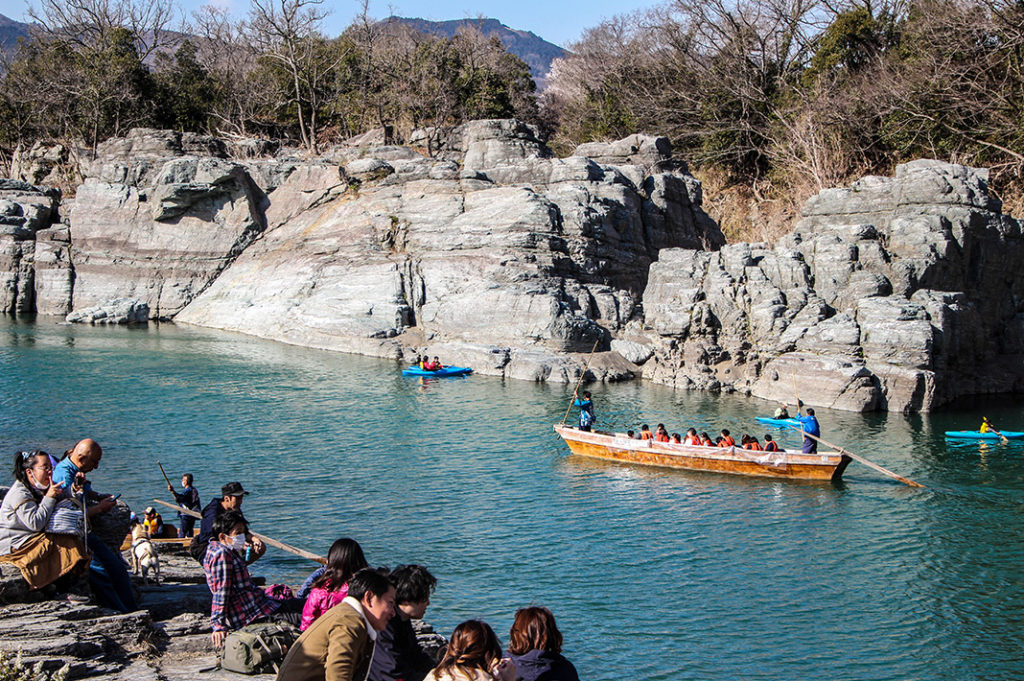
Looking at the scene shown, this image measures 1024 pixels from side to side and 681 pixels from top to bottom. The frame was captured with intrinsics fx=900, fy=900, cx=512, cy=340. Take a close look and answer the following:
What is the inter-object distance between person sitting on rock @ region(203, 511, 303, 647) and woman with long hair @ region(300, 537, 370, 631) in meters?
1.01

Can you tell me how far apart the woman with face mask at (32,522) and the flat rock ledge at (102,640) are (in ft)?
1.05

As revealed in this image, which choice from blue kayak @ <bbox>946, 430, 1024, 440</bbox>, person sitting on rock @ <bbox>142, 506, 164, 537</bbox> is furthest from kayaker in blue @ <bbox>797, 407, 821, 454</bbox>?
person sitting on rock @ <bbox>142, 506, 164, 537</bbox>

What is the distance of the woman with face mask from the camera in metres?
8.99

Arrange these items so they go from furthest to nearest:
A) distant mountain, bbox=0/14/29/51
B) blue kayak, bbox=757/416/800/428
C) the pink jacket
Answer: distant mountain, bbox=0/14/29/51 < blue kayak, bbox=757/416/800/428 < the pink jacket

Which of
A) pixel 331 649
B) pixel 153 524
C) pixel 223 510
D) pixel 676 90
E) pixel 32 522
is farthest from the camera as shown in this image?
pixel 676 90

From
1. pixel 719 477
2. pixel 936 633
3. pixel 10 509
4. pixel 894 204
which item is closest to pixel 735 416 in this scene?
pixel 719 477

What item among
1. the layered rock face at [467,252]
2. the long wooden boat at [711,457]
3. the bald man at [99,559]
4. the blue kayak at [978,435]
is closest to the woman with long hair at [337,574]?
the bald man at [99,559]

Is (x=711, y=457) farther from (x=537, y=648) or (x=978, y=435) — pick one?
(x=537, y=648)

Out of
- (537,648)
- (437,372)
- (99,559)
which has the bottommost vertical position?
(99,559)

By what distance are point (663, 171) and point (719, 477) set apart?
27628 mm

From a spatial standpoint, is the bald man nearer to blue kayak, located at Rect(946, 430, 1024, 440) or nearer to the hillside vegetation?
blue kayak, located at Rect(946, 430, 1024, 440)

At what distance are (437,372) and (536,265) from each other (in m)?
7.08

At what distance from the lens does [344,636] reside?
22.1 ft

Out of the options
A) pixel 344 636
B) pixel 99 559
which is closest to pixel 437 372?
pixel 99 559
